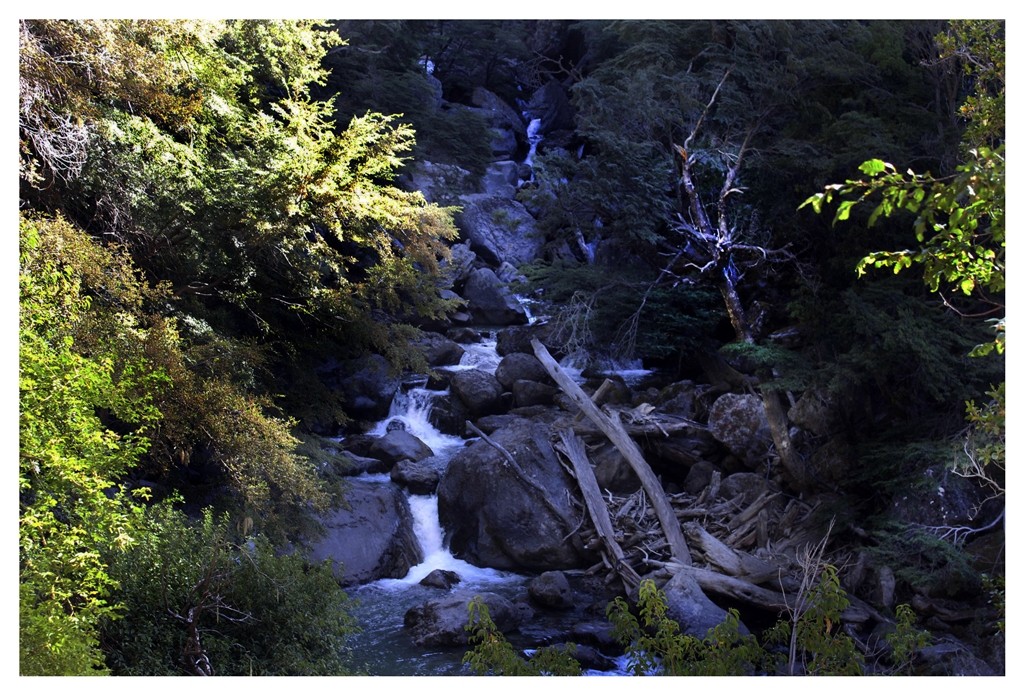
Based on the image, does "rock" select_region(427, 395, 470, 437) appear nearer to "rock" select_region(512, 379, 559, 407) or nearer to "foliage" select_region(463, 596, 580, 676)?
"rock" select_region(512, 379, 559, 407)

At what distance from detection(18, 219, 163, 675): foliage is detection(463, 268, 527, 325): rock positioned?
3.13 m

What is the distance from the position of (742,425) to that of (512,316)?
2.10 m

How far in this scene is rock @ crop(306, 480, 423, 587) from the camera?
18.3 feet

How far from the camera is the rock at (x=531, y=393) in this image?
716 centimetres

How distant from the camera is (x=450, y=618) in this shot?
15.8ft

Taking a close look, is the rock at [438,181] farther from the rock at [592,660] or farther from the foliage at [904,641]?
the foliage at [904,641]

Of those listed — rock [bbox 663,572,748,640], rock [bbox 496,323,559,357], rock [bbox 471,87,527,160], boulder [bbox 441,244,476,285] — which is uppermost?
rock [bbox 471,87,527,160]

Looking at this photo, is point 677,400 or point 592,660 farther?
point 677,400

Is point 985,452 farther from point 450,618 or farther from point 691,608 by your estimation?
point 450,618

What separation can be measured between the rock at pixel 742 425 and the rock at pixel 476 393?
72.1 inches

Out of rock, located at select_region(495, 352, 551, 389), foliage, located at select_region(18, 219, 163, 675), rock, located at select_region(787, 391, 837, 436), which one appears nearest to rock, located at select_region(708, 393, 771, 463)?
rock, located at select_region(787, 391, 837, 436)

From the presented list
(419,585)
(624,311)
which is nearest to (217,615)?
(419,585)
